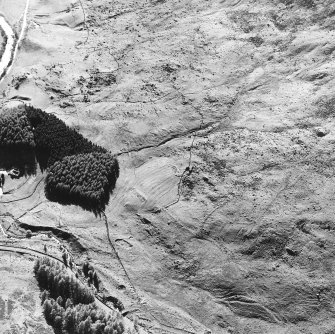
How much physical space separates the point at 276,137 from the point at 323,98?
312cm

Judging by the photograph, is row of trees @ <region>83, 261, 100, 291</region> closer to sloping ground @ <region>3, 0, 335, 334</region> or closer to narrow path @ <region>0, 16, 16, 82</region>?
sloping ground @ <region>3, 0, 335, 334</region>

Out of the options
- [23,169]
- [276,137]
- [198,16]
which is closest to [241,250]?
[276,137]

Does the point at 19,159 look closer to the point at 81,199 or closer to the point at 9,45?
the point at 81,199

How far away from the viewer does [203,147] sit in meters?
25.4

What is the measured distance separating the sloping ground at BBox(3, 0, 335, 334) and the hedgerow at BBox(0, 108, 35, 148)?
6.48 ft

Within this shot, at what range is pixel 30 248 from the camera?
879 inches

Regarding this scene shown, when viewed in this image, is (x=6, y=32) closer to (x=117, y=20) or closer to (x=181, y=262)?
(x=117, y=20)

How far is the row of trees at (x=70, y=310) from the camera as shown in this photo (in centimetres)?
1948

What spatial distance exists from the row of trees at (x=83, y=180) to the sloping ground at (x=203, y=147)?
1.72ft

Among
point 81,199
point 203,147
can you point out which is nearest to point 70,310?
point 81,199

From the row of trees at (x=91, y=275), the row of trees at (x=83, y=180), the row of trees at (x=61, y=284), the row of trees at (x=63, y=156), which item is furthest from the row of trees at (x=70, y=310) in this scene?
the row of trees at (x=63, y=156)

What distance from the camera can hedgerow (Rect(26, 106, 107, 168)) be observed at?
997 inches

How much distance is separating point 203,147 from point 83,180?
5.72 m

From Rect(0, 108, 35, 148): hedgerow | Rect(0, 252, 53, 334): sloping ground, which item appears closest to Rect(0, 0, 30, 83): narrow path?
Rect(0, 108, 35, 148): hedgerow
